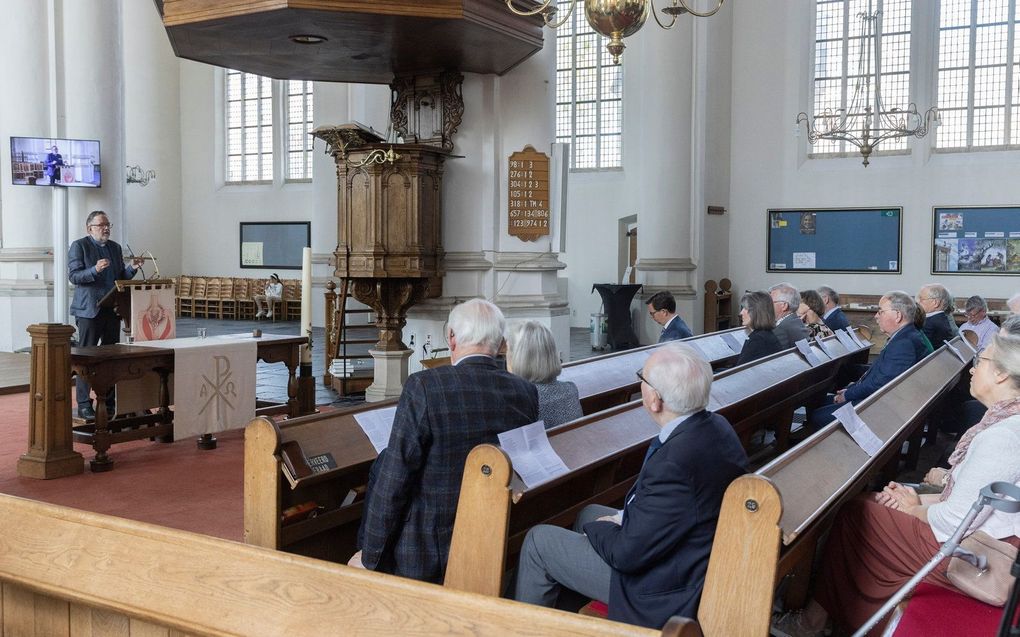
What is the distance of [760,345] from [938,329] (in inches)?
69.1

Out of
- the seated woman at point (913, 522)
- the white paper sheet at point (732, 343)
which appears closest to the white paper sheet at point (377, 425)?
the seated woman at point (913, 522)

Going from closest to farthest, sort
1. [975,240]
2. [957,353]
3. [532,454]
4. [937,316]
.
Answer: [532,454]
[957,353]
[937,316]
[975,240]

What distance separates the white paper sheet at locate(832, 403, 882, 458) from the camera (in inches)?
126

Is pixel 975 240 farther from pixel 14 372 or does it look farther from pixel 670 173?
pixel 14 372

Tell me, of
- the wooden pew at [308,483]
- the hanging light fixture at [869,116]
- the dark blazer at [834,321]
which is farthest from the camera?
the hanging light fixture at [869,116]

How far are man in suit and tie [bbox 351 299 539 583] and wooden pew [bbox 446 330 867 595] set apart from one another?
0.17m

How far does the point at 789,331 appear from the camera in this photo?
6.37 metres

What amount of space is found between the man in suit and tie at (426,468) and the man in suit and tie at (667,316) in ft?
13.5

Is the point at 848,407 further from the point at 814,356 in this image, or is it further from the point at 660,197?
the point at 660,197

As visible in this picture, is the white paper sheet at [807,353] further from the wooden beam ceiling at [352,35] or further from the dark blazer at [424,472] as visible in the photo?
the dark blazer at [424,472]

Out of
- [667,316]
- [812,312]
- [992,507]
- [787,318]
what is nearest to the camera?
[992,507]

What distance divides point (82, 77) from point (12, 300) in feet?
10.6

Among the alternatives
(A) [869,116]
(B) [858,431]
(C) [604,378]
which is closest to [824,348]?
(C) [604,378]

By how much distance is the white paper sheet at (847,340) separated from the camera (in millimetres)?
6934
